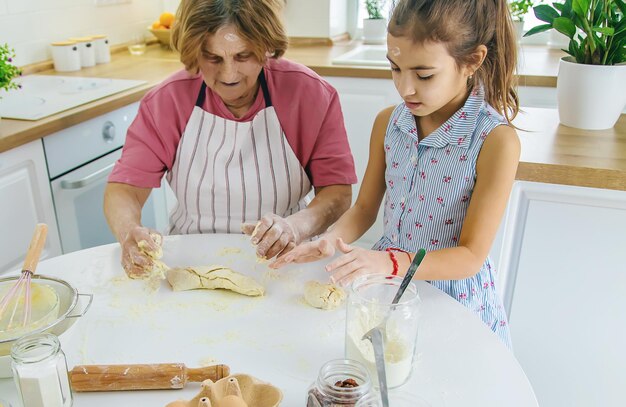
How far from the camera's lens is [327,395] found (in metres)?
0.68

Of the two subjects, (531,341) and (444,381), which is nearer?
(444,381)

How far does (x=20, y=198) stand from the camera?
5.59 feet

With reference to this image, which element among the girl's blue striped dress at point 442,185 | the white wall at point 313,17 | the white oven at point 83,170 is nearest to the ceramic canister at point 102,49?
the white oven at point 83,170

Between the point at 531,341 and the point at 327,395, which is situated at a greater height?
the point at 327,395

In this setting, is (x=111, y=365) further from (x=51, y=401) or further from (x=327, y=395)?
(x=327, y=395)

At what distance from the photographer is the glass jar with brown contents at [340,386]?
67 centimetres

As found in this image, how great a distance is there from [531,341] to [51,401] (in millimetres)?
1208

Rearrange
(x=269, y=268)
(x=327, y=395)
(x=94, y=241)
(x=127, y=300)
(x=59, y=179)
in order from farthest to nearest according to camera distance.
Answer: (x=94, y=241) < (x=59, y=179) < (x=269, y=268) < (x=127, y=300) < (x=327, y=395)

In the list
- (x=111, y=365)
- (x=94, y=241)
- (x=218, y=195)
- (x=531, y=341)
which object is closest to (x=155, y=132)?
(x=218, y=195)

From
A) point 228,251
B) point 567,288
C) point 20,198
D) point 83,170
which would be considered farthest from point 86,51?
point 567,288

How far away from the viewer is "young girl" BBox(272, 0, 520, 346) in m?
0.96

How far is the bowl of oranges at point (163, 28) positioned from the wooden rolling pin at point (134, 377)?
2388 mm

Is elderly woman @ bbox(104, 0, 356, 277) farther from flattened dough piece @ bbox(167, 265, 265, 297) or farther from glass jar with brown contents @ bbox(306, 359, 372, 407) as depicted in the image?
glass jar with brown contents @ bbox(306, 359, 372, 407)

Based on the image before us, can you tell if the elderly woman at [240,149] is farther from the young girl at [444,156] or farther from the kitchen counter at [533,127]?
the kitchen counter at [533,127]
